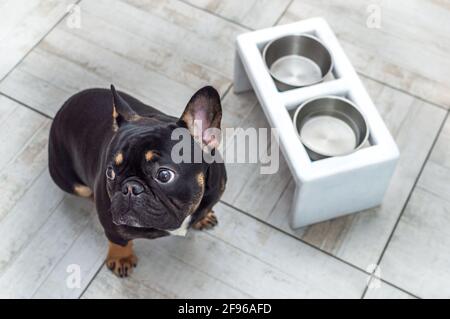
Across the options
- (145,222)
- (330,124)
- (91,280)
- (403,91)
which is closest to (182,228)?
(145,222)

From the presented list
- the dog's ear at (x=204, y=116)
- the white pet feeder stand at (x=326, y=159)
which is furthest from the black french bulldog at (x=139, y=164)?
the white pet feeder stand at (x=326, y=159)

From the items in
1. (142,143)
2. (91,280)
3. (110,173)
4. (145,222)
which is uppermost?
(142,143)

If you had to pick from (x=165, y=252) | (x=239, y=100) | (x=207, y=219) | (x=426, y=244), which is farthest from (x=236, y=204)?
(x=426, y=244)

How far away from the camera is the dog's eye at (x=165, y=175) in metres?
1.62

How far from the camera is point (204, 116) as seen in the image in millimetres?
1699

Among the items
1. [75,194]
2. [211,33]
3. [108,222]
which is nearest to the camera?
[108,222]

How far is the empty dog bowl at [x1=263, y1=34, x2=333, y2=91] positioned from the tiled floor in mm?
232

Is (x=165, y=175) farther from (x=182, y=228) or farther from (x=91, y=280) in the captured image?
(x=91, y=280)

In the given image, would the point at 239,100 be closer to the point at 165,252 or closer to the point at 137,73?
the point at 137,73

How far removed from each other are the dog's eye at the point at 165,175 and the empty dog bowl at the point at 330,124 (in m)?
0.72

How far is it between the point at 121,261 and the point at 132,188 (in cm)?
65

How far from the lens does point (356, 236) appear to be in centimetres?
234

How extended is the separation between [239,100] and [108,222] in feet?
3.19

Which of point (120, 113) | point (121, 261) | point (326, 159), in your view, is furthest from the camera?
point (121, 261)
